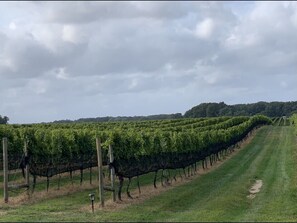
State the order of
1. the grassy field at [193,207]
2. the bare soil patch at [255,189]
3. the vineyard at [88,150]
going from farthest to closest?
the vineyard at [88,150] < the bare soil patch at [255,189] < the grassy field at [193,207]

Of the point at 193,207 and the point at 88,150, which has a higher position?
the point at 88,150

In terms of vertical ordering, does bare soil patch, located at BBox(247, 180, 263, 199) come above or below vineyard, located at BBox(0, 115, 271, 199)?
below

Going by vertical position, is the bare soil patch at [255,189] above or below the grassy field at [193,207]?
below

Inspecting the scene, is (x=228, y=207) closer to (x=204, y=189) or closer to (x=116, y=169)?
(x=116, y=169)

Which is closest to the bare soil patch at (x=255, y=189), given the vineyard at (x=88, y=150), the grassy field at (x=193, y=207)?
the grassy field at (x=193, y=207)

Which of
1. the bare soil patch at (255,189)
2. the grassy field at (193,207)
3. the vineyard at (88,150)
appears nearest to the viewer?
the grassy field at (193,207)

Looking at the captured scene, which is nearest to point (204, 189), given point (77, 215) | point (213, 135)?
point (77, 215)

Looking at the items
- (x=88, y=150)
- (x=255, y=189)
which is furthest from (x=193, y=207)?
(x=88, y=150)

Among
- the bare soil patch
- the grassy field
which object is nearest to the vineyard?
the grassy field

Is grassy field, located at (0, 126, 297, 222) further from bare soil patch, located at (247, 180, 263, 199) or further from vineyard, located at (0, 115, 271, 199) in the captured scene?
vineyard, located at (0, 115, 271, 199)

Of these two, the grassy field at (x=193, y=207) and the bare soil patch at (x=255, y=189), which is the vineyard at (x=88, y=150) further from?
the bare soil patch at (x=255, y=189)

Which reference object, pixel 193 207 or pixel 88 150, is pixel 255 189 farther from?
pixel 88 150

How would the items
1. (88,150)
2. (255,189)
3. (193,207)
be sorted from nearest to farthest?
(193,207) → (255,189) → (88,150)

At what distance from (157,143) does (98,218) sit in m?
15.2
